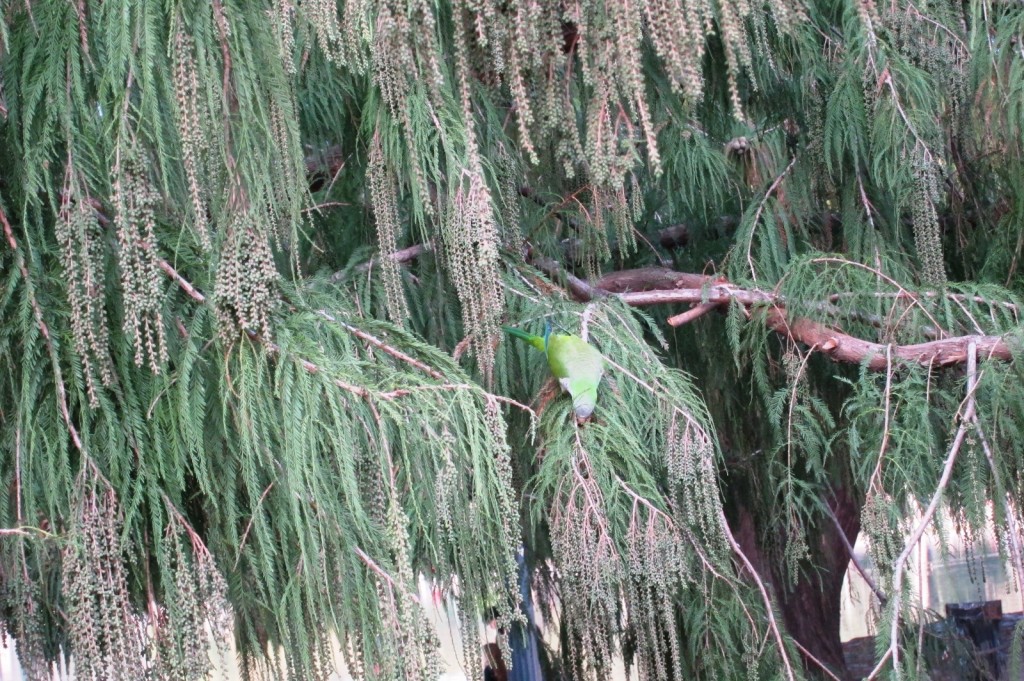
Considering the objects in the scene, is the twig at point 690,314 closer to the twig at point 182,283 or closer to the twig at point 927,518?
the twig at point 927,518

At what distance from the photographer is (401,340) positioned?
191 cm

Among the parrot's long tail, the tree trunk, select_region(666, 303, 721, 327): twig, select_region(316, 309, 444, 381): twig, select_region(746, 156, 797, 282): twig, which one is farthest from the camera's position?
the tree trunk

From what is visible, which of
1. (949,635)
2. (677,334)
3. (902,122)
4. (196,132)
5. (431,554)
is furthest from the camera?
(949,635)

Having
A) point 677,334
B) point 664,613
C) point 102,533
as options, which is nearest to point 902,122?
point 677,334

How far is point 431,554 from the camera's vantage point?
1889 mm

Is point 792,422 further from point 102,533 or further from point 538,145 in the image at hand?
point 102,533

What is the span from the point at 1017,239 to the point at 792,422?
2.40 feet

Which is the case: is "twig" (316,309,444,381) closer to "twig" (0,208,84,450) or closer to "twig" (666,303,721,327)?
"twig" (0,208,84,450)

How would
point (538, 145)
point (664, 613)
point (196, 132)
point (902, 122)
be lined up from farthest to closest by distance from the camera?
point (902, 122), point (538, 145), point (664, 613), point (196, 132)

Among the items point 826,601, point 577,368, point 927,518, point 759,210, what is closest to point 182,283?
point 577,368

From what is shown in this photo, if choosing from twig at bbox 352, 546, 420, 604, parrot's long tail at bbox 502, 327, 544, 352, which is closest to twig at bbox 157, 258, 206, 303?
twig at bbox 352, 546, 420, 604

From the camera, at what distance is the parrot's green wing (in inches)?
87.0

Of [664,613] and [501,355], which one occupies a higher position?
[501,355]

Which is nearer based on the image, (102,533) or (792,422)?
(102,533)
